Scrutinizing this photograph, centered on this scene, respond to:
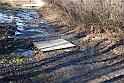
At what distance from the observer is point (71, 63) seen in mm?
7480

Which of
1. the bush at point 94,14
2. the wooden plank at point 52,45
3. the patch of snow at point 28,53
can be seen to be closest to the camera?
the patch of snow at point 28,53

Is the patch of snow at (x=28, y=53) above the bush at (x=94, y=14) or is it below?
below

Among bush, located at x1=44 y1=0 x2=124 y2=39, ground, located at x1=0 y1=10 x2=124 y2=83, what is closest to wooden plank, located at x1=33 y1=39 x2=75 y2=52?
ground, located at x1=0 y1=10 x2=124 y2=83

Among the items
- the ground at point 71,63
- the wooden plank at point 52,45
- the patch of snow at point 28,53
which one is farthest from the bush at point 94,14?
the patch of snow at point 28,53

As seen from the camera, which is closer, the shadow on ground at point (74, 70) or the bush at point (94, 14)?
the shadow on ground at point (74, 70)

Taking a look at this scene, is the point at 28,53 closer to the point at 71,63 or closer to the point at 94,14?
the point at 71,63

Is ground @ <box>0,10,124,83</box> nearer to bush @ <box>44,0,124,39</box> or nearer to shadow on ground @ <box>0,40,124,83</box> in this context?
shadow on ground @ <box>0,40,124,83</box>

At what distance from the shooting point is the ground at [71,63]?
21.3 ft

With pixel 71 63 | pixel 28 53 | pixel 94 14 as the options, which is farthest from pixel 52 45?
pixel 94 14

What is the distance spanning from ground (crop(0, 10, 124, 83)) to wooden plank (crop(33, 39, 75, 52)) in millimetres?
181

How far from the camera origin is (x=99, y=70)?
23.1 feet

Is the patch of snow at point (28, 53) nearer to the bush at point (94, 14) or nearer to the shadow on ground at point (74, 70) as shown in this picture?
the shadow on ground at point (74, 70)

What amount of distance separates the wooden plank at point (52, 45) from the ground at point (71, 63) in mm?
181

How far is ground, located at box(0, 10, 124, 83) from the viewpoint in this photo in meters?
6.50
